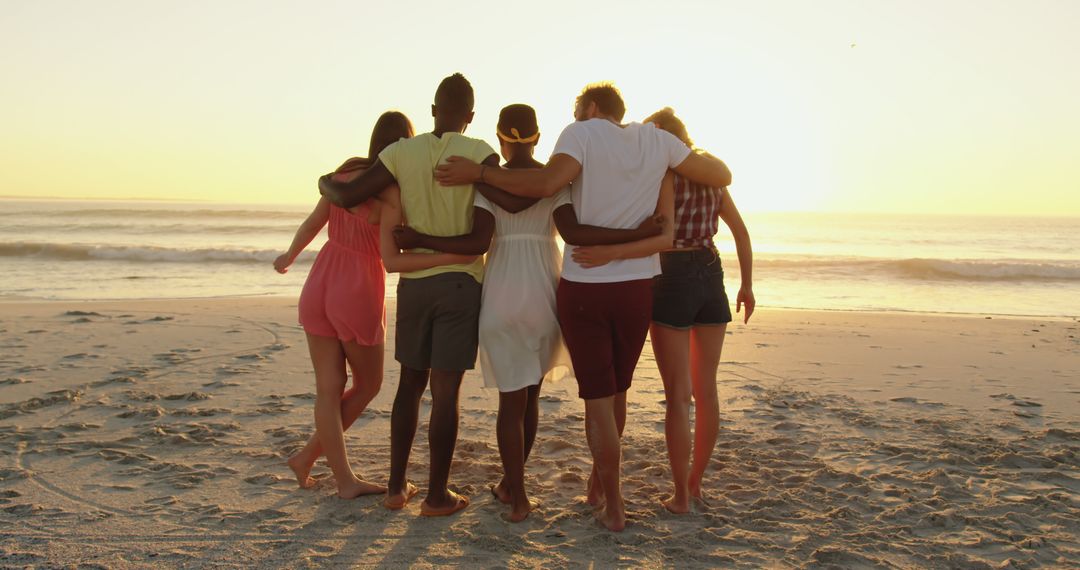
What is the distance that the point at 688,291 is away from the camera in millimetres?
3621

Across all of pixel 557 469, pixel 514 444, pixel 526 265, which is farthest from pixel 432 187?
pixel 557 469

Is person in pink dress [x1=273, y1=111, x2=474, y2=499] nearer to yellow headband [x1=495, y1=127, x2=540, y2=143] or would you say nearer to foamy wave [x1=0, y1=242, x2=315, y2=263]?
yellow headband [x1=495, y1=127, x2=540, y2=143]

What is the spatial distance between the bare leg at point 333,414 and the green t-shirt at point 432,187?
68 cm

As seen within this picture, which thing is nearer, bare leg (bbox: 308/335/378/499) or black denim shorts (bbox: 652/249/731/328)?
black denim shorts (bbox: 652/249/731/328)

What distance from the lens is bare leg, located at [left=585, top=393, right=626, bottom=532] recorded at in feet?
11.5

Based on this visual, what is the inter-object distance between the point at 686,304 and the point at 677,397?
423mm

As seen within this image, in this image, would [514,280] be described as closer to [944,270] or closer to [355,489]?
[355,489]

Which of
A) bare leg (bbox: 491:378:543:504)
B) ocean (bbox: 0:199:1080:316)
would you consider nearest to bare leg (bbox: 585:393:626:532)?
bare leg (bbox: 491:378:543:504)

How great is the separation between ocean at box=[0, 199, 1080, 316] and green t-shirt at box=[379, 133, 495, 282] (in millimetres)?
9768

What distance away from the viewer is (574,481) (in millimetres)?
4258

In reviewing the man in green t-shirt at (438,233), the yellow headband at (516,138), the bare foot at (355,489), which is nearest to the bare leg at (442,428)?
the man in green t-shirt at (438,233)

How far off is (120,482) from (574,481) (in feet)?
7.29

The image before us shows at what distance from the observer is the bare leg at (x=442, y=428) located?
11.8ft

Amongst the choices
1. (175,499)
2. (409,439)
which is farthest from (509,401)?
(175,499)
